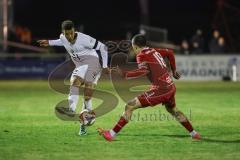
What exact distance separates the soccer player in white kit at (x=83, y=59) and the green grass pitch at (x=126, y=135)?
774mm

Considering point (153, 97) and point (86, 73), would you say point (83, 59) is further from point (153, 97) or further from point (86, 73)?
point (153, 97)

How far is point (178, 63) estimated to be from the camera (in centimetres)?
2789

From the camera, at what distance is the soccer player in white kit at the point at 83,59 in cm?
1149

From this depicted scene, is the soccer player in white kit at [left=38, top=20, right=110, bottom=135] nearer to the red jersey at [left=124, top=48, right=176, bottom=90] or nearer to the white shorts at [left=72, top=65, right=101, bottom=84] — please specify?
the white shorts at [left=72, top=65, right=101, bottom=84]

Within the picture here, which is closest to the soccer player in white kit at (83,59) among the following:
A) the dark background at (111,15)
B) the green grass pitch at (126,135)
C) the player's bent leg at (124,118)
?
the green grass pitch at (126,135)

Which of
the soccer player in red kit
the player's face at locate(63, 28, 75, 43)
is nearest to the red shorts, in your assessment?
the soccer player in red kit

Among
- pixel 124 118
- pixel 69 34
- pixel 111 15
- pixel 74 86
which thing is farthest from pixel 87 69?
pixel 111 15

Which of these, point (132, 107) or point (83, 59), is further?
point (83, 59)

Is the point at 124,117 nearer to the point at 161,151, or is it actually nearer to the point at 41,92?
the point at 161,151

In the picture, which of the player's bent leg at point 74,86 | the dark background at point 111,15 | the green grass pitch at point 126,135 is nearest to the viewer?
the green grass pitch at point 126,135

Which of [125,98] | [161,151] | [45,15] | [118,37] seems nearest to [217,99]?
[125,98]

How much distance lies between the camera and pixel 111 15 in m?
43.3

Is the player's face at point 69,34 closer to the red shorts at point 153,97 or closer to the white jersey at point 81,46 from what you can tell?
the white jersey at point 81,46

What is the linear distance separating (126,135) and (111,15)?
32.8 meters
